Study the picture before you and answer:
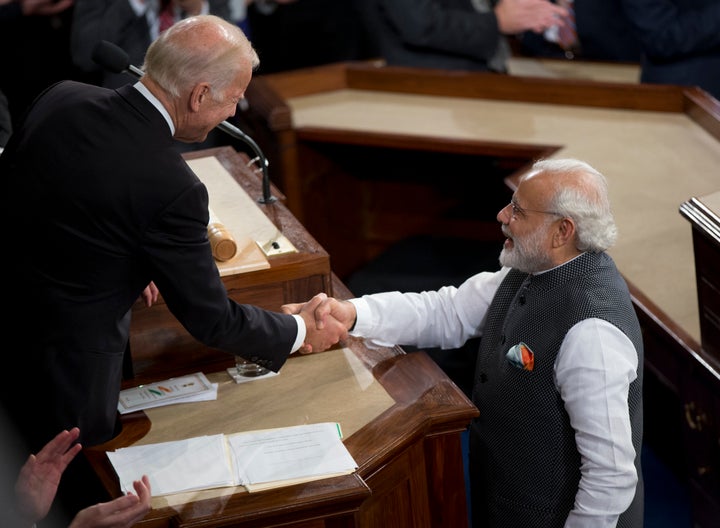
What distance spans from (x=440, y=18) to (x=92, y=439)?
2.93 metres

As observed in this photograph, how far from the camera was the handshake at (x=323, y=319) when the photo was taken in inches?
115

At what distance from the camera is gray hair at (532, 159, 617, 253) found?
2.68 meters

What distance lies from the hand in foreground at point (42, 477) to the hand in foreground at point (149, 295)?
0.54m

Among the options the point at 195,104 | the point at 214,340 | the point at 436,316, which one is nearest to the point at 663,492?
the point at 436,316

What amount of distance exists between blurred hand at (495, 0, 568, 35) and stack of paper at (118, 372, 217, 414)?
2787 mm

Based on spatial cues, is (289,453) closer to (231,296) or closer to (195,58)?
(231,296)

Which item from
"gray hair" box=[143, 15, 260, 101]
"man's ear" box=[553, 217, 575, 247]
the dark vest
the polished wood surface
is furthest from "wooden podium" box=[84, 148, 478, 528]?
"gray hair" box=[143, 15, 260, 101]

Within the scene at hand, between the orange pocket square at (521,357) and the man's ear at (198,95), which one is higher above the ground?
the man's ear at (198,95)

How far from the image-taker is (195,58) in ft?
8.36

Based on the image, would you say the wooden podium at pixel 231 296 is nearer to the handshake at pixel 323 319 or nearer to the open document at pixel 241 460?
the handshake at pixel 323 319

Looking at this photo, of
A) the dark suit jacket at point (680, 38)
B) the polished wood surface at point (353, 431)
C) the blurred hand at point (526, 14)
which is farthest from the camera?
the blurred hand at point (526, 14)

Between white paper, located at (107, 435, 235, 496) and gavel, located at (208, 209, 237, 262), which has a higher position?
gavel, located at (208, 209, 237, 262)

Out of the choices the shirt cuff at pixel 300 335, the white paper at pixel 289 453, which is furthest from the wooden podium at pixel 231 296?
the white paper at pixel 289 453

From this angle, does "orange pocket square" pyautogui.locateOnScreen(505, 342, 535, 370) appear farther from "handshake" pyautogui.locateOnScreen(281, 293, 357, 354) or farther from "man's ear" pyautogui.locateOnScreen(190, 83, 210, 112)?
"man's ear" pyautogui.locateOnScreen(190, 83, 210, 112)
